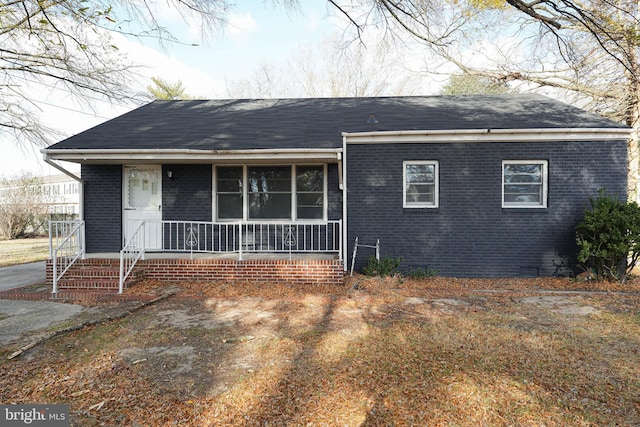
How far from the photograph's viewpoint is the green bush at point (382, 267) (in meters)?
7.56

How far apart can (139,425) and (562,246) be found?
8734 millimetres

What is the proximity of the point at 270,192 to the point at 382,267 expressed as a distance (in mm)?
3449

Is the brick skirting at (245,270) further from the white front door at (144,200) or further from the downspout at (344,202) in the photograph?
the white front door at (144,200)

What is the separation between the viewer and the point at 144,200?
28.4ft

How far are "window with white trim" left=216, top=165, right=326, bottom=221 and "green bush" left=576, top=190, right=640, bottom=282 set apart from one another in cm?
587

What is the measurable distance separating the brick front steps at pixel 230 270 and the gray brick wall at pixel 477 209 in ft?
4.48

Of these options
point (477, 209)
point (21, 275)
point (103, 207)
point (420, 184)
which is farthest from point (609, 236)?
point (21, 275)

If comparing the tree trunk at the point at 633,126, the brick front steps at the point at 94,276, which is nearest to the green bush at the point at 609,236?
the tree trunk at the point at 633,126

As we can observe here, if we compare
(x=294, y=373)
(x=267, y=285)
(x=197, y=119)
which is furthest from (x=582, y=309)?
(x=197, y=119)

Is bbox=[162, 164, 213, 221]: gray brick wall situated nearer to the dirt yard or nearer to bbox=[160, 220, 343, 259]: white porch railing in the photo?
bbox=[160, 220, 343, 259]: white porch railing

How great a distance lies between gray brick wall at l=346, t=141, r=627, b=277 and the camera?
7.62 m

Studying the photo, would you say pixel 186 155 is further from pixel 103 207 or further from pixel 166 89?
pixel 166 89

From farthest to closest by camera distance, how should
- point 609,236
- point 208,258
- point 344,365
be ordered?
point 208,258 < point 609,236 < point 344,365

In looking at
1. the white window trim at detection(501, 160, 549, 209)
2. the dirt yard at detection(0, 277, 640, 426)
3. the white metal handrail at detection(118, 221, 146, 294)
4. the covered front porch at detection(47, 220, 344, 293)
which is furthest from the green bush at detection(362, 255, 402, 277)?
the white metal handrail at detection(118, 221, 146, 294)
